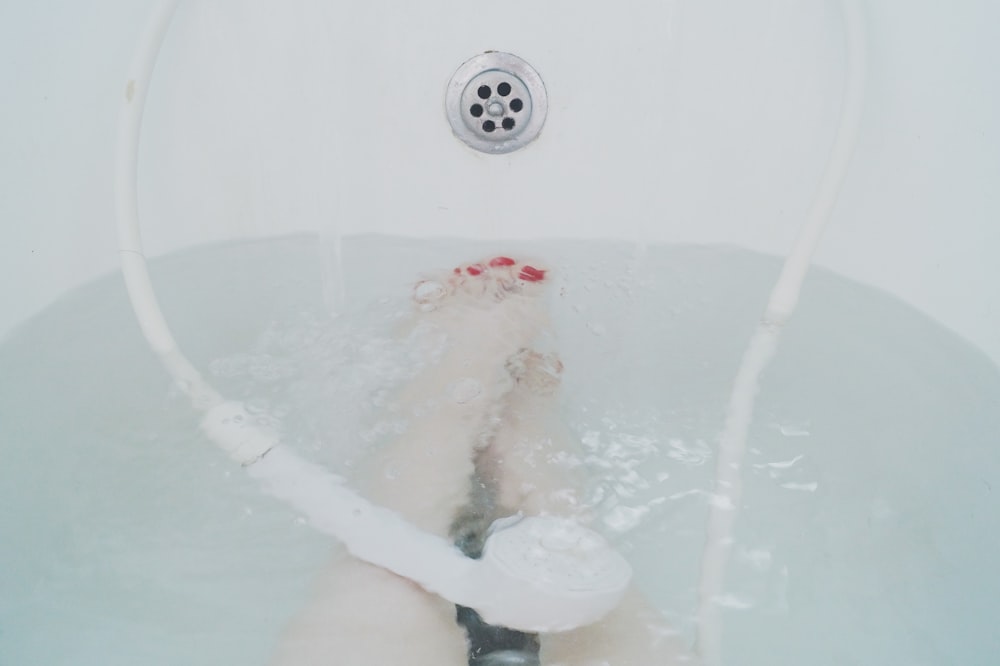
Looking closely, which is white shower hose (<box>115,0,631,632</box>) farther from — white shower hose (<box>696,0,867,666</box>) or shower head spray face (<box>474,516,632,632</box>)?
white shower hose (<box>696,0,867,666</box>)

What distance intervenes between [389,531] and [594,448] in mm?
263

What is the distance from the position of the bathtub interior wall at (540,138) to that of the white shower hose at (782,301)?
5 centimetres

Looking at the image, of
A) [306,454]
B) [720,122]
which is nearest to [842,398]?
[720,122]

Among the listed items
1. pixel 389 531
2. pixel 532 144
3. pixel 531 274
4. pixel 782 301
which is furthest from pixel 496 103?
pixel 389 531

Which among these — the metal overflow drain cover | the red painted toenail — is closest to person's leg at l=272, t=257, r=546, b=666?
the red painted toenail

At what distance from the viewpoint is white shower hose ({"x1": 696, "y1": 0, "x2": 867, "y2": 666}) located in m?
0.65

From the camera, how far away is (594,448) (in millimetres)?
804

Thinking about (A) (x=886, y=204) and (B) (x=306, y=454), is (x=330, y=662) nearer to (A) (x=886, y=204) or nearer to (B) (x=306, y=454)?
(B) (x=306, y=454)

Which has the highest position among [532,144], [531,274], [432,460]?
[532,144]

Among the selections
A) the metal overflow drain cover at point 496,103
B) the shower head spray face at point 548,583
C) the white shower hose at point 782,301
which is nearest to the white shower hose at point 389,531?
the shower head spray face at point 548,583

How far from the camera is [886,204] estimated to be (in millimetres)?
787

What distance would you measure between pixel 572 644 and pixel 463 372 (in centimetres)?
34

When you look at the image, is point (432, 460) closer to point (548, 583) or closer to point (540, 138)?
point (548, 583)

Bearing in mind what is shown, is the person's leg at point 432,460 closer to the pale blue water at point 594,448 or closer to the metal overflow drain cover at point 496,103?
the pale blue water at point 594,448
